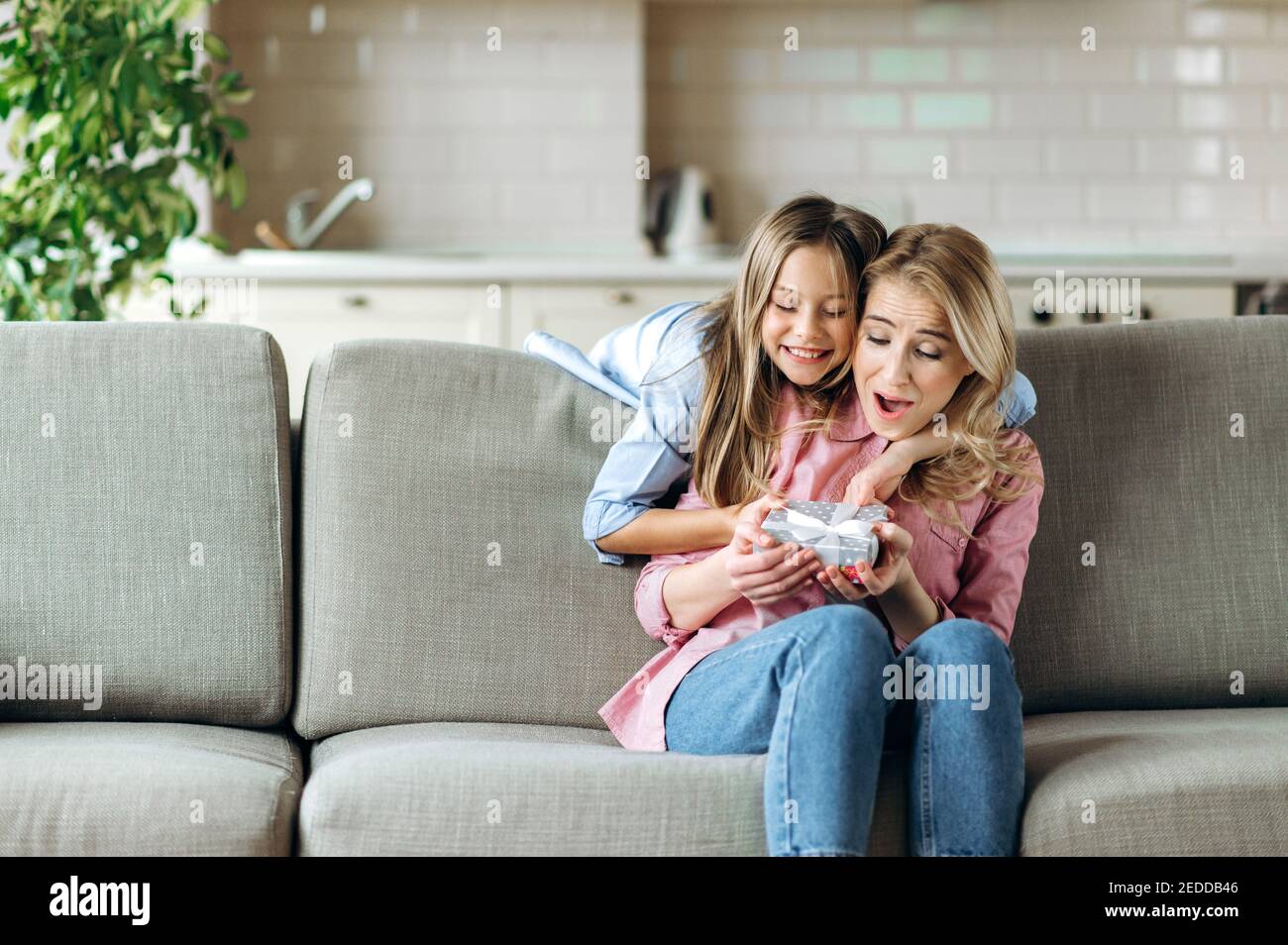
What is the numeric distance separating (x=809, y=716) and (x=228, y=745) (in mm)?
673

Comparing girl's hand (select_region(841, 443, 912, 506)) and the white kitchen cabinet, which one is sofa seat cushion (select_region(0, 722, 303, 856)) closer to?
girl's hand (select_region(841, 443, 912, 506))

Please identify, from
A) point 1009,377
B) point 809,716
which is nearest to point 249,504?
point 809,716

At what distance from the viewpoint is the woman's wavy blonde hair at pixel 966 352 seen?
1.53 meters

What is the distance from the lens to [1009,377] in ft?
5.18

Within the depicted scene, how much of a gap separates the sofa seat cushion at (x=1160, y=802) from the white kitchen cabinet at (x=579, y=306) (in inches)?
79.1

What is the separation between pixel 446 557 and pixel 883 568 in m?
0.57

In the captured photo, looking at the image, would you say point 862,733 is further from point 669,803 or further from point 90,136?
point 90,136

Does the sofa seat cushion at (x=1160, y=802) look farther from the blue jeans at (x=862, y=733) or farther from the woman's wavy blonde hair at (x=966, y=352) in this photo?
the woman's wavy blonde hair at (x=966, y=352)

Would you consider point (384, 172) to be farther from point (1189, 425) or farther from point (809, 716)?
point (809, 716)

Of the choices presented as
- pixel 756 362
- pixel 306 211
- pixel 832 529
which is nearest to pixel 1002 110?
pixel 306 211

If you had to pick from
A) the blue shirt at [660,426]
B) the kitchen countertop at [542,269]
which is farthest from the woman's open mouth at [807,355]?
the kitchen countertop at [542,269]

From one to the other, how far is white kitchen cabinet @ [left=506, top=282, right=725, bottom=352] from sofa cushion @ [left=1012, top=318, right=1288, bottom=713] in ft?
5.01

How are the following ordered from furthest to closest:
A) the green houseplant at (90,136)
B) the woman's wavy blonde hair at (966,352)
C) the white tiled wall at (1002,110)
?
the white tiled wall at (1002,110)
the green houseplant at (90,136)
the woman's wavy blonde hair at (966,352)

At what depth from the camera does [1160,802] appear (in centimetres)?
137
